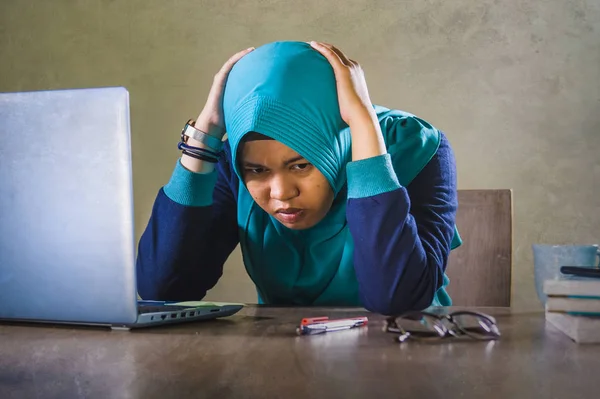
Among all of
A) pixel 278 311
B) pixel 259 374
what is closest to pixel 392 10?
pixel 278 311

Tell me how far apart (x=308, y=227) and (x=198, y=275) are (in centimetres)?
26

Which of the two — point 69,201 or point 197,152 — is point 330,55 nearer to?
point 197,152

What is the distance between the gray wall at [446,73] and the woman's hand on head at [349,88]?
54.2 inches

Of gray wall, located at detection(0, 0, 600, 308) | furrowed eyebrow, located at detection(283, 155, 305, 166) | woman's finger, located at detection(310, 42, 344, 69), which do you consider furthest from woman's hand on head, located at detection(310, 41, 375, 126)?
gray wall, located at detection(0, 0, 600, 308)

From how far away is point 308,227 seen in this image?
124cm

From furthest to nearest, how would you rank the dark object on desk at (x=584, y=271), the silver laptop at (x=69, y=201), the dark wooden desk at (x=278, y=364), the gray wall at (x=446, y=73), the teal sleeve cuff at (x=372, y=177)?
the gray wall at (x=446, y=73), the teal sleeve cuff at (x=372, y=177), the dark object on desk at (x=584, y=271), the silver laptop at (x=69, y=201), the dark wooden desk at (x=278, y=364)

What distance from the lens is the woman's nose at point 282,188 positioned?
1.12 m

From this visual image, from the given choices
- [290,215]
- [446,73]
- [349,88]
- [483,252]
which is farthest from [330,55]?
[446,73]

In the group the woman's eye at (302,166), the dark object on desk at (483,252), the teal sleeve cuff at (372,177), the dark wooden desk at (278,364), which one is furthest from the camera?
the dark object on desk at (483,252)

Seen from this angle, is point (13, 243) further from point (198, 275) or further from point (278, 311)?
point (198, 275)

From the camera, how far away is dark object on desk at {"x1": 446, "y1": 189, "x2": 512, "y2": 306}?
1.50 meters

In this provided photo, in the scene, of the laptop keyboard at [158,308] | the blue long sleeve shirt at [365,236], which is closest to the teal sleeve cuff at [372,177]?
the blue long sleeve shirt at [365,236]

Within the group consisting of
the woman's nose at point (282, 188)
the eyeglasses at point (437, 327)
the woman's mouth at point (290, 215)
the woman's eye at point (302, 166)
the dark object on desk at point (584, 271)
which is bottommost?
the eyeglasses at point (437, 327)

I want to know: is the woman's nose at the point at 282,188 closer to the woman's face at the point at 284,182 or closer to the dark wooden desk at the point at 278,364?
the woman's face at the point at 284,182
